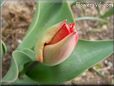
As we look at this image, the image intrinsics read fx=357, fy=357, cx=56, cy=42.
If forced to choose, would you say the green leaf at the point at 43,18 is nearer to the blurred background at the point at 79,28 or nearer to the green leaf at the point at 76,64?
the green leaf at the point at 76,64

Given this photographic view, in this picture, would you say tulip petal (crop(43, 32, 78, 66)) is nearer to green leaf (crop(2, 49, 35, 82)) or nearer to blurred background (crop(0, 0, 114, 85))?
green leaf (crop(2, 49, 35, 82))

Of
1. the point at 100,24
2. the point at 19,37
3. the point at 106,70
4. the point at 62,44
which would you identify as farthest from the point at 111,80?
the point at 62,44

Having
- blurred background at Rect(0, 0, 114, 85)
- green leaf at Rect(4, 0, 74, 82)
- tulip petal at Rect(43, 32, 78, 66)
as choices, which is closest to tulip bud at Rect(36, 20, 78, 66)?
tulip petal at Rect(43, 32, 78, 66)

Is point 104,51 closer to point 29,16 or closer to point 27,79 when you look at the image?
point 27,79

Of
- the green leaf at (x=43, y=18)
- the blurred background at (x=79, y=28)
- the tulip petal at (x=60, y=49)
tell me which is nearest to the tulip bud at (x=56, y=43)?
the tulip petal at (x=60, y=49)

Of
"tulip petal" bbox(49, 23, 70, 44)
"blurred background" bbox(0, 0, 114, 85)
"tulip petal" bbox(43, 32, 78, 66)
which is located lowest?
"blurred background" bbox(0, 0, 114, 85)
